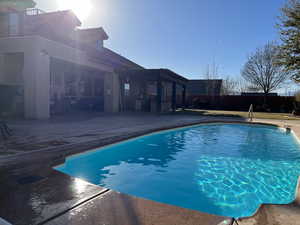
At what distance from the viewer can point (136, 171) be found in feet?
14.1

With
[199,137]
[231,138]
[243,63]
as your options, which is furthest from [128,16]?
[243,63]

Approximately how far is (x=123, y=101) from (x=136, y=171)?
12396mm

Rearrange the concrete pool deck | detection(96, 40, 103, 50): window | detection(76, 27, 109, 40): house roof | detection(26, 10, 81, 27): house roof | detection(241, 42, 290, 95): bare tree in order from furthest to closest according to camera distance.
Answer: detection(241, 42, 290, 95): bare tree, detection(96, 40, 103, 50): window, detection(76, 27, 109, 40): house roof, detection(26, 10, 81, 27): house roof, the concrete pool deck

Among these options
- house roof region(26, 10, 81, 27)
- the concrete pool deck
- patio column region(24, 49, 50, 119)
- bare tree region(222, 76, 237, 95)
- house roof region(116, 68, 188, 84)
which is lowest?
the concrete pool deck

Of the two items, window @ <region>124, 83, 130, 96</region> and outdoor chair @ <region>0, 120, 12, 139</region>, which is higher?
window @ <region>124, 83, 130, 96</region>

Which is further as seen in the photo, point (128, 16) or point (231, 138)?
point (128, 16)

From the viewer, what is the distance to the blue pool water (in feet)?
10.6

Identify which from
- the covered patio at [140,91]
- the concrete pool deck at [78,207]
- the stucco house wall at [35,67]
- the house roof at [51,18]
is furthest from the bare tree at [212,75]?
the concrete pool deck at [78,207]

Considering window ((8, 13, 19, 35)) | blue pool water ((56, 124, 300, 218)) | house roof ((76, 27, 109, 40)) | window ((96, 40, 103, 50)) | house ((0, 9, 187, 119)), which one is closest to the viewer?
blue pool water ((56, 124, 300, 218))

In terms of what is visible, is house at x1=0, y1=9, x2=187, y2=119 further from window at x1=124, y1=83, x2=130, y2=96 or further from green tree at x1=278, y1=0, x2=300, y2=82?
green tree at x1=278, y1=0, x2=300, y2=82

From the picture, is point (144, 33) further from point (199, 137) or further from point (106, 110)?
point (199, 137)

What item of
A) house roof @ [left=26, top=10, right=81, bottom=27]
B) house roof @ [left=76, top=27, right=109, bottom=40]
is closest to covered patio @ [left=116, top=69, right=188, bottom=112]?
house roof @ [left=76, top=27, right=109, bottom=40]

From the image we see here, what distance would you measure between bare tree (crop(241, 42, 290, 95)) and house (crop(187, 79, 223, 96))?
13.5 ft

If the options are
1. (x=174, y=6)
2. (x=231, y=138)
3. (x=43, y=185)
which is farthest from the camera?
(x=174, y=6)
